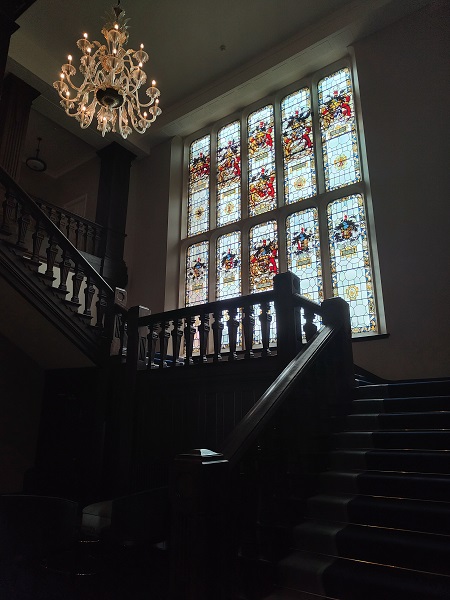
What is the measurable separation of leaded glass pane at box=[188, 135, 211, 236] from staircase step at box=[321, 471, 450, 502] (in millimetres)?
6328

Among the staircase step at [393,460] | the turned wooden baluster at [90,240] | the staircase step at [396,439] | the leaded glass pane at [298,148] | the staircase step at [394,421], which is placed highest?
the leaded glass pane at [298,148]

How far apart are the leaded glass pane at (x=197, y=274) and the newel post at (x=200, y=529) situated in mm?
6017

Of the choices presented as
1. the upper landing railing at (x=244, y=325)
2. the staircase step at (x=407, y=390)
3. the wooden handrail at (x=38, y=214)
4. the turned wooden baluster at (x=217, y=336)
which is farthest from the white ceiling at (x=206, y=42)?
the staircase step at (x=407, y=390)

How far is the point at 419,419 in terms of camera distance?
9.41 ft

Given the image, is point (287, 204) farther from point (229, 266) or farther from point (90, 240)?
point (90, 240)

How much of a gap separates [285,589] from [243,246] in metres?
6.07

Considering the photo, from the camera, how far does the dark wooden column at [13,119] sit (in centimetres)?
703

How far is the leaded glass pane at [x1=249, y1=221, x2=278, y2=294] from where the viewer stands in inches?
277

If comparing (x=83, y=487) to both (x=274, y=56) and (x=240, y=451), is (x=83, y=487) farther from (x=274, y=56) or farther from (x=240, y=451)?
(x=274, y=56)

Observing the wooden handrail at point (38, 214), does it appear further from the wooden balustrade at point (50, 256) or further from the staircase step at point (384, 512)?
the staircase step at point (384, 512)

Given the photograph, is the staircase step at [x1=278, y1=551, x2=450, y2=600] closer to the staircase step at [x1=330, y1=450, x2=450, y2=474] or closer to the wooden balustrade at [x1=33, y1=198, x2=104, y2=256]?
the staircase step at [x1=330, y1=450, x2=450, y2=474]

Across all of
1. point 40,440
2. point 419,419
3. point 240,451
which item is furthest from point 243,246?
point 240,451

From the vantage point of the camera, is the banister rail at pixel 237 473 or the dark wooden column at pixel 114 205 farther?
the dark wooden column at pixel 114 205

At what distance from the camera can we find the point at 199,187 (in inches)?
343
